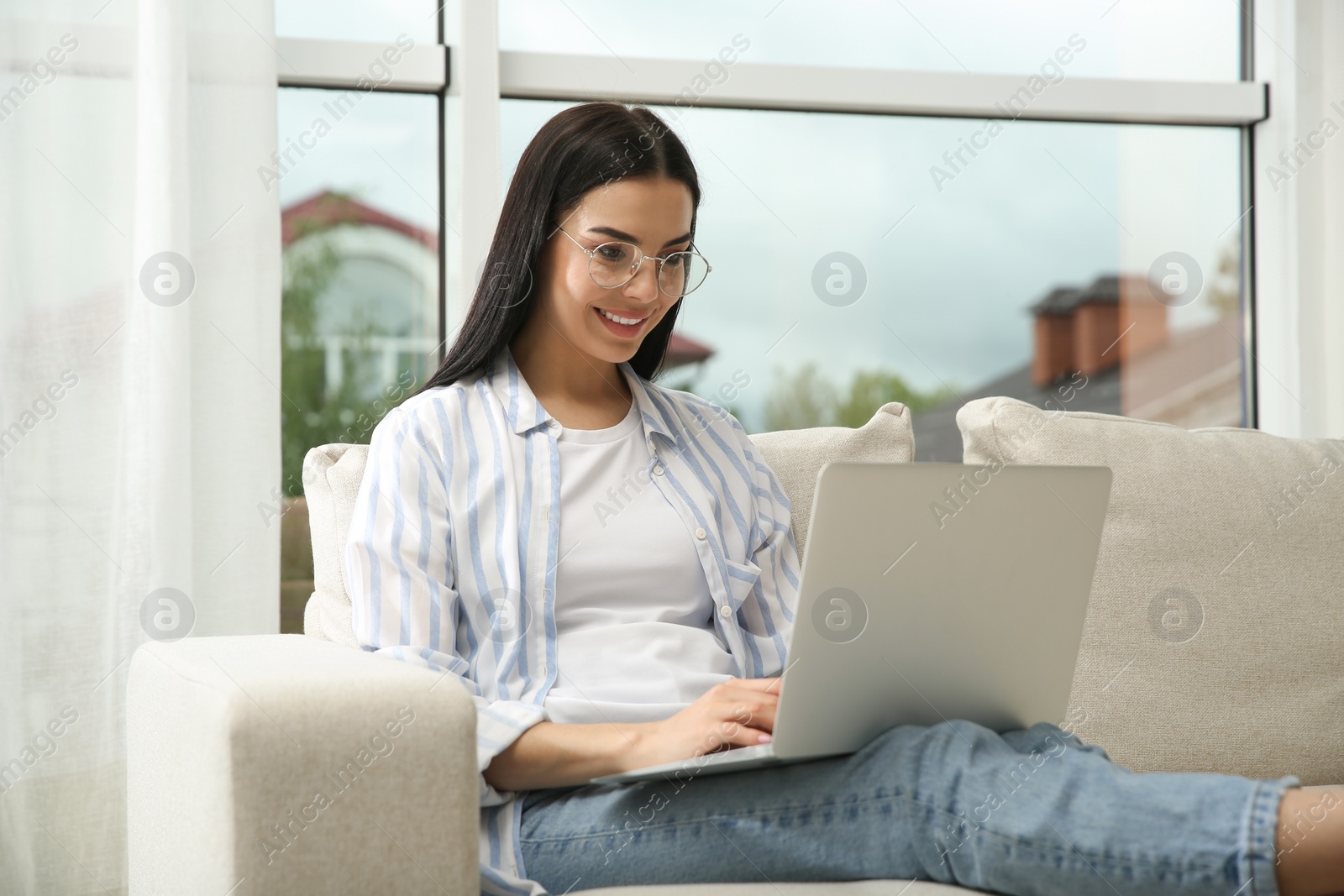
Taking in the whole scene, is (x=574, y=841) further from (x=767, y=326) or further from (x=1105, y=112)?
(x=1105, y=112)

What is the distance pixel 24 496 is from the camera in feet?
5.83

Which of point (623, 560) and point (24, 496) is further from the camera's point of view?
point (24, 496)

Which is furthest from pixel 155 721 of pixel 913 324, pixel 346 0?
pixel 913 324

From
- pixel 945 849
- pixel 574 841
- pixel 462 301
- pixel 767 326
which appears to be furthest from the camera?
pixel 767 326

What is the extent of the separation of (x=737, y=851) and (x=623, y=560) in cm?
38

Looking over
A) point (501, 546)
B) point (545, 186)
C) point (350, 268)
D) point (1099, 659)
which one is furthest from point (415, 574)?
point (350, 268)

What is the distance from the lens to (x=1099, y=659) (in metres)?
1.45

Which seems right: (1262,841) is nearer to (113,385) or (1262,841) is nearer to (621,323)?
(621,323)

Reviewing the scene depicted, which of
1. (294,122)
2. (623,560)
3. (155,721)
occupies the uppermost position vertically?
(294,122)

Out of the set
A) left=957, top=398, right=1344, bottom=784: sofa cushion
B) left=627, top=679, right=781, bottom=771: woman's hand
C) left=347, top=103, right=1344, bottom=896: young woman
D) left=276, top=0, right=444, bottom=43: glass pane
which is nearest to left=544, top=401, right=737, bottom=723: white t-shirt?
left=347, top=103, right=1344, bottom=896: young woman

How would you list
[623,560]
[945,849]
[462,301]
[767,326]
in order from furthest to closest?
[767,326], [462,301], [623,560], [945,849]

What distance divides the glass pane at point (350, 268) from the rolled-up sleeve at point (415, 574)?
925 mm

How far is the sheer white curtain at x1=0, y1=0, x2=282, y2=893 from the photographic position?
177cm

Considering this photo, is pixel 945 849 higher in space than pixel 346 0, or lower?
lower
